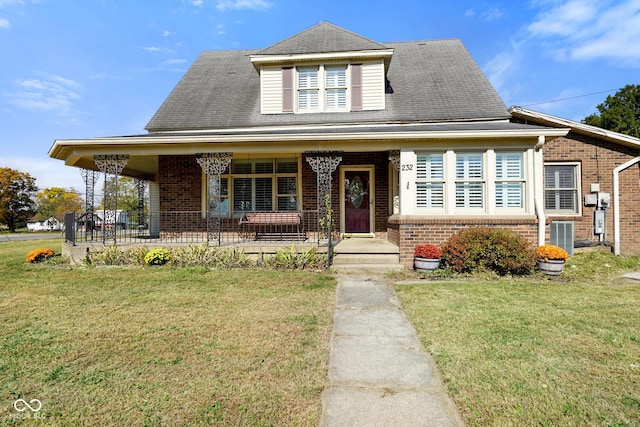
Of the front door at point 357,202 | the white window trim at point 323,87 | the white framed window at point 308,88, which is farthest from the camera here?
the white framed window at point 308,88

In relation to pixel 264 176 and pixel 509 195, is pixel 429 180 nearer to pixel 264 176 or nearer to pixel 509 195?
pixel 509 195

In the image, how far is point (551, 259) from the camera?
267 inches

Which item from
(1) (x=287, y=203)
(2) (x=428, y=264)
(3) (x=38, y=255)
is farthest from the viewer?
(1) (x=287, y=203)

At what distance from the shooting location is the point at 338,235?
10.1 metres

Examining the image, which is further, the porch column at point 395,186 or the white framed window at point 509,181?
the porch column at point 395,186

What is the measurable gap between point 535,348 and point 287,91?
9.41 meters

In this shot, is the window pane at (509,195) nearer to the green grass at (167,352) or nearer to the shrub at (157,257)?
Result: the green grass at (167,352)

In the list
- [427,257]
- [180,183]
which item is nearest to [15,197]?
[180,183]

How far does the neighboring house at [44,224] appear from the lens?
39450mm

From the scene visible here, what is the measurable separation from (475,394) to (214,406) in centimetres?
192

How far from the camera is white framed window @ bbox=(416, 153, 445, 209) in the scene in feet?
25.5

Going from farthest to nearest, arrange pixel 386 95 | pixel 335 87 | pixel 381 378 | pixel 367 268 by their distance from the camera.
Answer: pixel 386 95
pixel 335 87
pixel 367 268
pixel 381 378

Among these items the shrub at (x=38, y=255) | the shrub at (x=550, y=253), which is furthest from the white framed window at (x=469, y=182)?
the shrub at (x=38, y=255)

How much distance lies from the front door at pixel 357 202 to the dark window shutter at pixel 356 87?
2.03 metres
